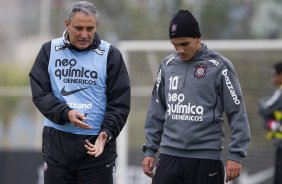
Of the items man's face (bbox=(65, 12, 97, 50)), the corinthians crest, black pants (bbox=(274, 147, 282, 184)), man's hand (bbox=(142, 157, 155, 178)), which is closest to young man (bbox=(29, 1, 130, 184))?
man's face (bbox=(65, 12, 97, 50))

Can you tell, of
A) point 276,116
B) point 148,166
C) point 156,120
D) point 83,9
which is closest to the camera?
point 83,9

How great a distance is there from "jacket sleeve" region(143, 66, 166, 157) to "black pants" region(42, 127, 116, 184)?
46 centimetres

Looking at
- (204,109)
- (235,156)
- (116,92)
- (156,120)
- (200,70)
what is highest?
(200,70)

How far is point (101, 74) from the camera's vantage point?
5824mm

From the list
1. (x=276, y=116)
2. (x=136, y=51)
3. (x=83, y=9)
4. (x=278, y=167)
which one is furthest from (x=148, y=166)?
(x=136, y=51)

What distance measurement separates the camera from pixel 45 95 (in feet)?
19.0

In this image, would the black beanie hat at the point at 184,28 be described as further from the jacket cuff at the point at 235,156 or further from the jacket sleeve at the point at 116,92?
the jacket cuff at the point at 235,156

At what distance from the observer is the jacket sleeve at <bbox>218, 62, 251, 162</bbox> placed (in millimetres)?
5809

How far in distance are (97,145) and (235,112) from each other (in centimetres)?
102

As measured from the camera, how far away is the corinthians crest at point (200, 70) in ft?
19.4

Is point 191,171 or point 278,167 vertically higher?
point 191,171

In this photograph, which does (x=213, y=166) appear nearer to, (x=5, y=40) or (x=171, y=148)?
(x=171, y=148)

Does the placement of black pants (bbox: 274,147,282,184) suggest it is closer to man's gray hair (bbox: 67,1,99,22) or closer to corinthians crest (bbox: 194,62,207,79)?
corinthians crest (bbox: 194,62,207,79)

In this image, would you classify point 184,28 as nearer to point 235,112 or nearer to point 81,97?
point 235,112
